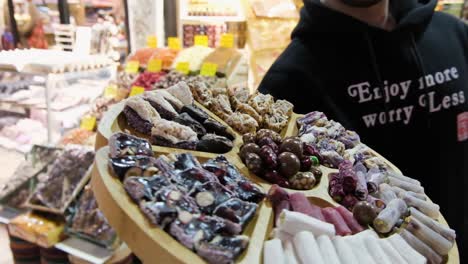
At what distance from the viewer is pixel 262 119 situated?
132 centimetres

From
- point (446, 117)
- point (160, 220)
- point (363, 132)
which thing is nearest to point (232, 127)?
point (160, 220)

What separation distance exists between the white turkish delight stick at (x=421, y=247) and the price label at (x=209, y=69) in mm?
2146

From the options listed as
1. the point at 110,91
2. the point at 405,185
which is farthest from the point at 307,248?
the point at 110,91

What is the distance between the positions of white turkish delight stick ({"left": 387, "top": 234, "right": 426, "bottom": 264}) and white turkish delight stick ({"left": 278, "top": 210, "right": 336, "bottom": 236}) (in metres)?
0.15

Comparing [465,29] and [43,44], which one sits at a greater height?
[465,29]

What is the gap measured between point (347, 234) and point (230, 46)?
7.88ft

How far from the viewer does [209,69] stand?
9.52 ft

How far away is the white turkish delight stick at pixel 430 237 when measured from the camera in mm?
884

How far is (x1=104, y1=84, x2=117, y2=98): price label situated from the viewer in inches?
119

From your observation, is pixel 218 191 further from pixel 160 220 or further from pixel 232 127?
pixel 232 127

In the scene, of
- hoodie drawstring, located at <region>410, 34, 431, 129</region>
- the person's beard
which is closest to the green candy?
the person's beard

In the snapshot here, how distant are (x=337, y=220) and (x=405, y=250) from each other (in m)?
0.14

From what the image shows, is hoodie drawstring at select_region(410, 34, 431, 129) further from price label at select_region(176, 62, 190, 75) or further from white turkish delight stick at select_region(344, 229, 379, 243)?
price label at select_region(176, 62, 190, 75)

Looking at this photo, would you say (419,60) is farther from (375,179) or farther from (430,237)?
(430,237)
